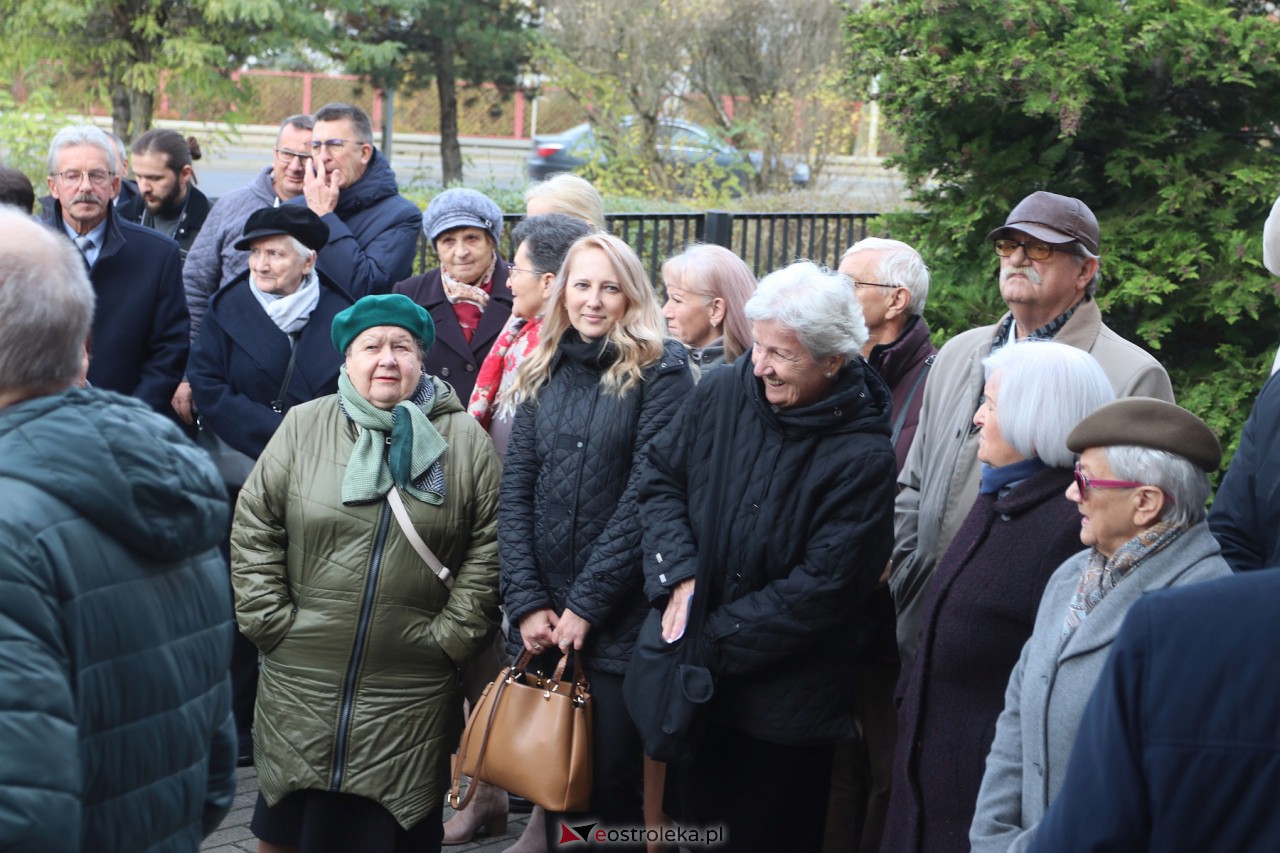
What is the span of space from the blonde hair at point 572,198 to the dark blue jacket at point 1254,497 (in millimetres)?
2734

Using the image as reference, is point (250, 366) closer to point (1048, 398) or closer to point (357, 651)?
point (357, 651)

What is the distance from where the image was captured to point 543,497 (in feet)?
14.3

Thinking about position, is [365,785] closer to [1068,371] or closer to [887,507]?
[887,507]

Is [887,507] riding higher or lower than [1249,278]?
lower

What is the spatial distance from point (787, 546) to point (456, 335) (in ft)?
6.79

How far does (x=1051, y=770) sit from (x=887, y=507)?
1.10 metres

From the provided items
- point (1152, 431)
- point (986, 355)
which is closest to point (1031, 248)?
point (986, 355)

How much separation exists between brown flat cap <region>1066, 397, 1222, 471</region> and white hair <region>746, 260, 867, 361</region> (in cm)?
103

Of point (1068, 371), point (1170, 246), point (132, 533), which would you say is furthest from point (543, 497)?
point (1170, 246)

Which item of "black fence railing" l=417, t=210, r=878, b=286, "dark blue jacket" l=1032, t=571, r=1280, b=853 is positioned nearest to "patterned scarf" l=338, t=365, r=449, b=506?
"dark blue jacket" l=1032, t=571, r=1280, b=853

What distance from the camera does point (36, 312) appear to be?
210cm

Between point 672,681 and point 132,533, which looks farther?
point 672,681

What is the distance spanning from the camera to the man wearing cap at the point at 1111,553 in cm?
277

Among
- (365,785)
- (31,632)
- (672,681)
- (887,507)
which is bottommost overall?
(365,785)
